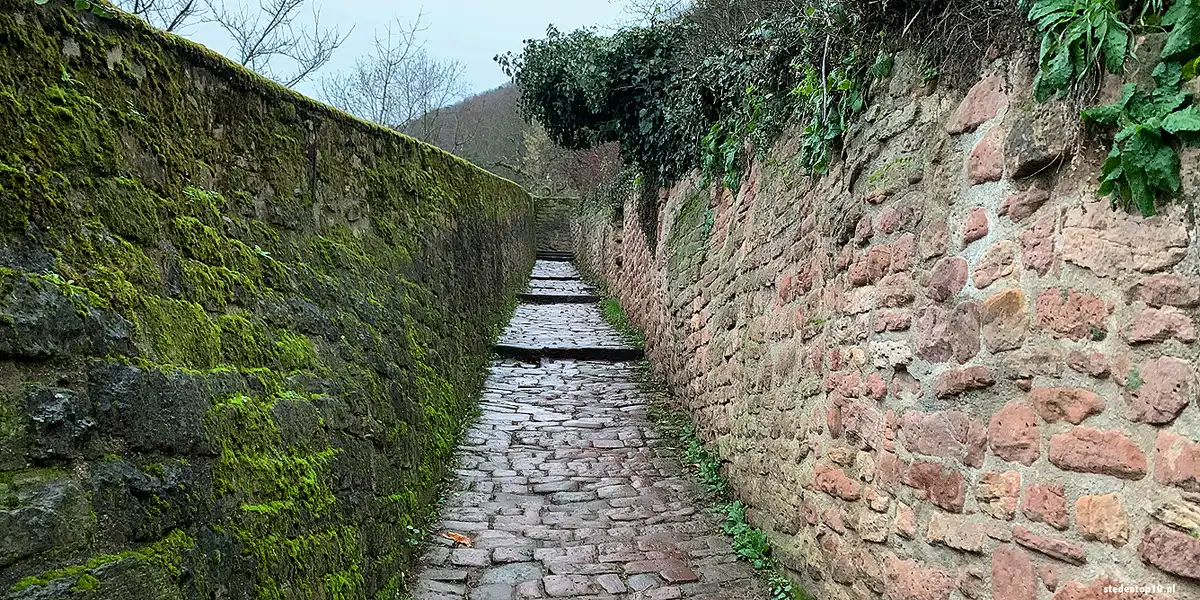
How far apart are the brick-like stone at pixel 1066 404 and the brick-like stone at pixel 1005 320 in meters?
0.16

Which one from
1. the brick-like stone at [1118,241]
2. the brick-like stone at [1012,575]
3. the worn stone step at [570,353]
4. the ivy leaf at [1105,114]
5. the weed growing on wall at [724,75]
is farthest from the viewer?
the worn stone step at [570,353]

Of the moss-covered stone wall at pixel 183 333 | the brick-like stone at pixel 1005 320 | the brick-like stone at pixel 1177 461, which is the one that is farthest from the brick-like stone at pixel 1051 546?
the moss-covered stone wall at pixel 183 333

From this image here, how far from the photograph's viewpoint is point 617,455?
5.39m

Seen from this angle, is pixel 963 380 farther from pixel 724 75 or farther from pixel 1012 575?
pixel 724 75

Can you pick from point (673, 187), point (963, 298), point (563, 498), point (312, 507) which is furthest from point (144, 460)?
point (673, 187)

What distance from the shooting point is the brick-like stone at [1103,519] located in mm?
1795

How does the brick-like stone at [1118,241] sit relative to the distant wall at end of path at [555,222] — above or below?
below

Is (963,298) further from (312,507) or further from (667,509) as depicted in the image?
(667,509)

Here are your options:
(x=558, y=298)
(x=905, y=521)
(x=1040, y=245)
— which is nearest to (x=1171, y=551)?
(x=1040, y=245)

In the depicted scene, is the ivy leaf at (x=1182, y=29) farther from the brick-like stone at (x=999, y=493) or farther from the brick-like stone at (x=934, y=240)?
the brick-like stone at (x=999, y=493)

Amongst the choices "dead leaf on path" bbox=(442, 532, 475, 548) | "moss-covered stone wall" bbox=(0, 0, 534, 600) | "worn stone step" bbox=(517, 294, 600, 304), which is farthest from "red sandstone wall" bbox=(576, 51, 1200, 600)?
"worn stone step" bbox=(517, 294, 600, 304)

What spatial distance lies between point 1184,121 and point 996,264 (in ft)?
2.11

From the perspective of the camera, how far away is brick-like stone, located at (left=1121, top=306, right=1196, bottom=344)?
1.66 metres

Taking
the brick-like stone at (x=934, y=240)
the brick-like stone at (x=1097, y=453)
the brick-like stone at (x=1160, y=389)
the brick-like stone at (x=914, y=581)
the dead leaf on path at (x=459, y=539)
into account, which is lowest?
the dead leaf on path at (x=459, y=539)
